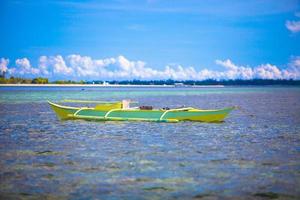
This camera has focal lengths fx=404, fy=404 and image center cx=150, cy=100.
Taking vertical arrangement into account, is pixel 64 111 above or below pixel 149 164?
above

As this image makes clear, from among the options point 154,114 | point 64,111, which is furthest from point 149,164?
point 64,111

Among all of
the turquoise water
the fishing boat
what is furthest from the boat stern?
the turquoise water

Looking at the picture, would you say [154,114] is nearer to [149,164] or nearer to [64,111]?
[64,111]

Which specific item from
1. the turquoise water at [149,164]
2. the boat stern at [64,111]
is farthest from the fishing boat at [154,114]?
the turquoise water at [149,164]

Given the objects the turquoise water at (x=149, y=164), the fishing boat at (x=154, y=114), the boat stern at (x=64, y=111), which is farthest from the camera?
the boat stern at (x=64, y=111)

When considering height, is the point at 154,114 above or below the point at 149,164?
above

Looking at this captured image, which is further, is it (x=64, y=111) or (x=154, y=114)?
(x=64, y=111)

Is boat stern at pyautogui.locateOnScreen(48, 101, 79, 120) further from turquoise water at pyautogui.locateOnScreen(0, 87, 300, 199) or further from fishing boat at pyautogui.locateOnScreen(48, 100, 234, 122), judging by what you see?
turquoise water at pyautogui.locateOnScreen(0, 87, 300, 199)

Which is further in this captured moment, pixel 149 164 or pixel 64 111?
pixel 64 111

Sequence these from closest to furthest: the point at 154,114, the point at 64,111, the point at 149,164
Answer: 1. the point at 149,164
2. the point at 154,114
3. the point at 64,111

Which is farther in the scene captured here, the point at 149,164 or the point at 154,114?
the point at 154,114

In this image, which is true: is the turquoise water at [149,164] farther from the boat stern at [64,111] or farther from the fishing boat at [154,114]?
the boat stern at [64,111]

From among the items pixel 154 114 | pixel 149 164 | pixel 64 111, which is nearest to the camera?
pixel 149 164

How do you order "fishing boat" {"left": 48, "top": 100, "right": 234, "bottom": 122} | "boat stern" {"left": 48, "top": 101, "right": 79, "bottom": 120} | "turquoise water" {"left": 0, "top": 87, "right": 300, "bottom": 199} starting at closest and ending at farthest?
"turquoise water" {"left": 0, "top": 87, "right": 300, "bottom": 199}
"fishing boat" {"left": 48, "top": 100, "right": 234, "bottom": 122}
"boat stern" {"left": 48, "top": 101, "right": 79, "bottom": 120}
